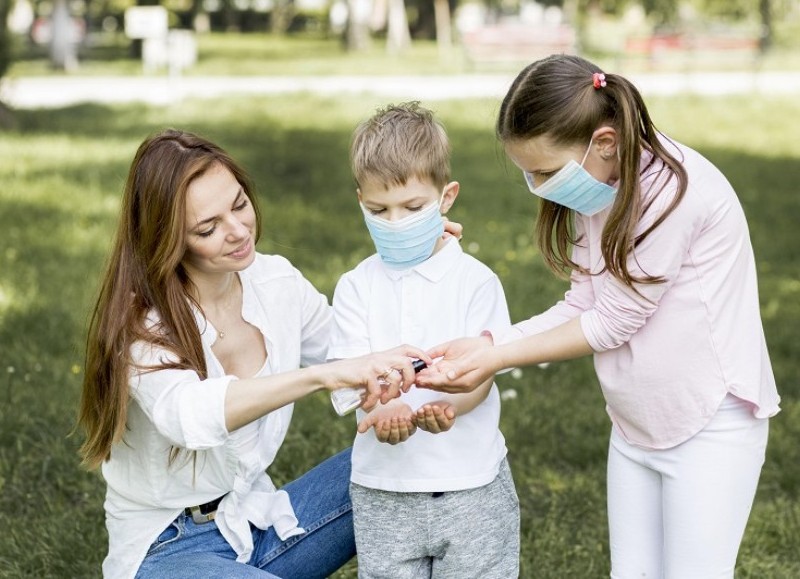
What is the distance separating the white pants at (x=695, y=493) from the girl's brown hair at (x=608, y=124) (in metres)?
0.39

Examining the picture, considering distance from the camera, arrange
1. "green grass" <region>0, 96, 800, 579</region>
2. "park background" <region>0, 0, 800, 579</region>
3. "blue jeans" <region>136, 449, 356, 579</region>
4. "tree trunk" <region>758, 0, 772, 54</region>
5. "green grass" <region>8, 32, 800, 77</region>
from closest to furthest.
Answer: "blue jeans" <region>136, 449, 356, 579</region>
"green grass" <region>0, 96, 800, 579</region>
"park background" <region>0, 0, 800, 579</region>
"green grass" <region>8, 32, 800, 77</region>
"tree trunk" <region>758, 0, 772, 54</region>

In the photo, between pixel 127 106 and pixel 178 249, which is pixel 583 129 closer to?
pixel 178 249

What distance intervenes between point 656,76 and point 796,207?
29.6 feet

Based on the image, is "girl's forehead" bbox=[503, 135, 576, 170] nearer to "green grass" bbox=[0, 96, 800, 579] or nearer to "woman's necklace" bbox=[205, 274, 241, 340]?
"green grass" bbox=[0, 96, 800, 579]

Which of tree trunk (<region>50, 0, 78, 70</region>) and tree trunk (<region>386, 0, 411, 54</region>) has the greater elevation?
tree trunk (<region>50, 0, 78, 70</region>)

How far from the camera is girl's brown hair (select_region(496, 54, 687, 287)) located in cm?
239

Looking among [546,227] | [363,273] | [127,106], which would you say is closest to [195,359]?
[363,273]

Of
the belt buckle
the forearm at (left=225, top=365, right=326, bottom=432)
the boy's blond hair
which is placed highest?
the boy's blond hair

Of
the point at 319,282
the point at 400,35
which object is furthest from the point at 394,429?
the point at 400,35

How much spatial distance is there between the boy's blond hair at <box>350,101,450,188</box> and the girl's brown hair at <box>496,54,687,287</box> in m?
0.19

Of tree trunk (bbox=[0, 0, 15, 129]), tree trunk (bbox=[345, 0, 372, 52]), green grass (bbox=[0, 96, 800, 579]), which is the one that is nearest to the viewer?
green grass (bbox=[0, 96, 800, 579])

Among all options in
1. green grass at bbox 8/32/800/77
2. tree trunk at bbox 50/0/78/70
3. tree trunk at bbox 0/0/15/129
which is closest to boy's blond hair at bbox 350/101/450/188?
tree trunk at bbox 0/0/15/129

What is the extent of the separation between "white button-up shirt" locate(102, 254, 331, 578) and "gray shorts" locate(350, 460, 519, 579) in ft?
1.15

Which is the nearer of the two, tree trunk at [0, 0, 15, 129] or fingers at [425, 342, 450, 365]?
fingers at [425, 342, 450, 365]
